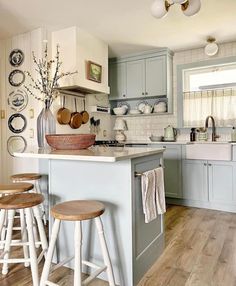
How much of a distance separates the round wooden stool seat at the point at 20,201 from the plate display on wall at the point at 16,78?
2093 mm

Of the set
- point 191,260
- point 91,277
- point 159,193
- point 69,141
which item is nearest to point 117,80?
point 69,141

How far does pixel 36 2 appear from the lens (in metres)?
2.54

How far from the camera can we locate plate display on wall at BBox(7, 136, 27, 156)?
334 centimetres

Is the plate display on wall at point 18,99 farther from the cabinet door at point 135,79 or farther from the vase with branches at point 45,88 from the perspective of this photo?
the cabinet door at point 135,79

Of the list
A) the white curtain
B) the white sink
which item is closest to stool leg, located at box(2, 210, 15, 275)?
the white sink

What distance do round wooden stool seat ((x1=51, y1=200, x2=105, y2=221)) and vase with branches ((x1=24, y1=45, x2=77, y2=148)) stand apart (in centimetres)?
99

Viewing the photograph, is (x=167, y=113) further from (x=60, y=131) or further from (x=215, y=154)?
(x=60, y=131)

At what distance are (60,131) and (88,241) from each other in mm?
1905

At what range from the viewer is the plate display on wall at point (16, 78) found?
10.9ft

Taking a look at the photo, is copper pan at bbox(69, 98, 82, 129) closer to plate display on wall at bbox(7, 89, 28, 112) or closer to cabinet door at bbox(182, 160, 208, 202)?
plate display on wall at bbox(7, 89, 28, 112)

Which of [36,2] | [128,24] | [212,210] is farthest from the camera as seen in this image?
[212,210]

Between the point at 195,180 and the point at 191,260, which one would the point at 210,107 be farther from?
the point at 191,260

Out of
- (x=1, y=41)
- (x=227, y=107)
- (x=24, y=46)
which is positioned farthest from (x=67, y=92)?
(x=227, y=107)

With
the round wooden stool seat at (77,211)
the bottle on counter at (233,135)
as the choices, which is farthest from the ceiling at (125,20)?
the round wooden stool seat at (77,211)
